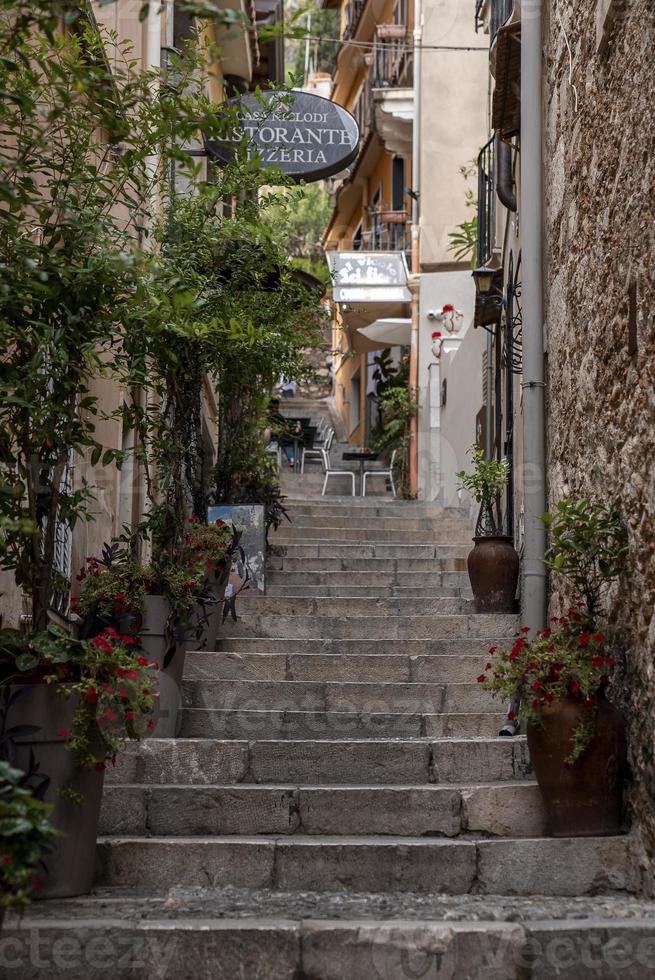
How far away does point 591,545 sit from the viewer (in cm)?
555

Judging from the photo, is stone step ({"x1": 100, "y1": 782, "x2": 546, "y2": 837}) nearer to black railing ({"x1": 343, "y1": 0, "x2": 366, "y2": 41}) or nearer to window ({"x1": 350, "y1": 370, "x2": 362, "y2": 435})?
window ({"x1": 350, "y1": 370, "x2": 362, "y2": 435})

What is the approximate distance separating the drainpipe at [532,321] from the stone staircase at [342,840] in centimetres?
68

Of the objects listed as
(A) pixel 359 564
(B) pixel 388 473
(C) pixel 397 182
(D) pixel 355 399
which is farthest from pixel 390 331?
(D) pixel 355 399

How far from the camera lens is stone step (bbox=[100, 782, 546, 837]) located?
561cm

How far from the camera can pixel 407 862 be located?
5215 millimetres

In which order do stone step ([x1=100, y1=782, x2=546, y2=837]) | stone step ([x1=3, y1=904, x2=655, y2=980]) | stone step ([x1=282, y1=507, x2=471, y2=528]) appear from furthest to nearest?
stone step ([x1=282, y1=507, x2=471, y2=528]) → stone step ([x1=100, y1=782, x2=546, y2=837]) → stone step ([x1=3, y1=904, x2=655, y2=980])

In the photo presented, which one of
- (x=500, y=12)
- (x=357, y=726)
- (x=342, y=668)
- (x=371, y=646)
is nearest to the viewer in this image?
(x=357, y=726)

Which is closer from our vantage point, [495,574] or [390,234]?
[495,574]

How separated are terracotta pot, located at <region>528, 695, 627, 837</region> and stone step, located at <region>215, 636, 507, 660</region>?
9.08 ft

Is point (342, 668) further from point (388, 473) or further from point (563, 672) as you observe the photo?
point (388, 473)

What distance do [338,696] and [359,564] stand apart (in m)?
3.52

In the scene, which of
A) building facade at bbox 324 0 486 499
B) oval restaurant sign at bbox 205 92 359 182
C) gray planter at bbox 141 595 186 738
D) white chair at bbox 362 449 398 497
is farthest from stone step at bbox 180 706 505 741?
white chair at bbox 362 449 398 497

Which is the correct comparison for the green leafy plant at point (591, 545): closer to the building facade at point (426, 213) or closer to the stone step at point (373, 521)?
the stone step at point (373, 521)

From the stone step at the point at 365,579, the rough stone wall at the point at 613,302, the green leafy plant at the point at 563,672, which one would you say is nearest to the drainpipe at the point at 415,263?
the stone step at the point at 365,579
